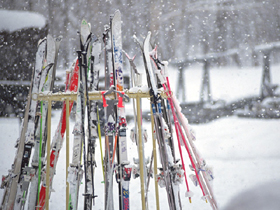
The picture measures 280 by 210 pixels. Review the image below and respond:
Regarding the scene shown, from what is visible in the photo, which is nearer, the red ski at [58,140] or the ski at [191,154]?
the ski at [191,154]

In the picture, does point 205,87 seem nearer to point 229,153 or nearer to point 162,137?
point 229,153

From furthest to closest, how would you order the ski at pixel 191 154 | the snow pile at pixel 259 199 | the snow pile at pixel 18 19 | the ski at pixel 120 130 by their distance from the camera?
the snow pile at pixel 18 19 < the snow pile at pixel 259 199 < the ski at pixel 191 154 < the ski at pixel 120 130

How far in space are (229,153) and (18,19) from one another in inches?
144

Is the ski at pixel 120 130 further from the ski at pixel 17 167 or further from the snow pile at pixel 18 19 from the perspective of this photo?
the snow pile at pixel 18 19

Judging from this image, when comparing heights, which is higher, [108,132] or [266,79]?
[266,79]

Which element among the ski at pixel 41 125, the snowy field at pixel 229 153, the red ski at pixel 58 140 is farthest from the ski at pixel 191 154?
the snowy field at pixel 229 153

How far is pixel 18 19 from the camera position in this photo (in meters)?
3.59

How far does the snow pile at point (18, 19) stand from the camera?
3559 millimetres

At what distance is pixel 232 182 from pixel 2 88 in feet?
11.4

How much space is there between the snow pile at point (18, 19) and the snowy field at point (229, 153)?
1365 mm

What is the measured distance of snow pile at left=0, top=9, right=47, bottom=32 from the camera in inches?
140

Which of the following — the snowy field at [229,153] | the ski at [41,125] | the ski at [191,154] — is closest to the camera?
the ski at [191,154]

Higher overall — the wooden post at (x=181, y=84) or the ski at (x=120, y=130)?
the wooden post at (x=181, y=84)

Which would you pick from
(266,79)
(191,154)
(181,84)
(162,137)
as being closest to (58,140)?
(162,137)
